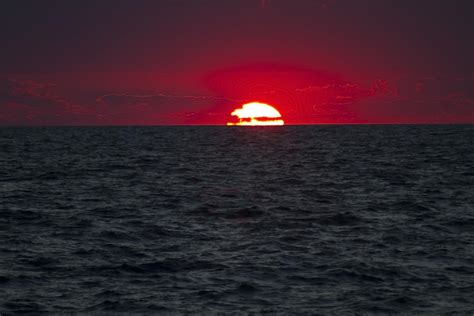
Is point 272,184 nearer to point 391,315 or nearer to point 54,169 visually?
point 54,169

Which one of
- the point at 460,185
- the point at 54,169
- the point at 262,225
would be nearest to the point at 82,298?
the point at 262,225

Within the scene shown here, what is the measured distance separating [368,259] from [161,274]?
6.90 meters

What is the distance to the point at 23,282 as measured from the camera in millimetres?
A: 18500

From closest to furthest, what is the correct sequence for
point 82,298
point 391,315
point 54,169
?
point 391,315 → point 82,298 → point 54,169

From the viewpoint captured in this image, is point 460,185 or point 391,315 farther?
point 460,185

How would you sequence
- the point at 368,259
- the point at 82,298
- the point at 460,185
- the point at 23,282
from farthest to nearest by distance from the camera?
the point at 460,185
the point at 368,259
the point at 23,282
the point at 82,298

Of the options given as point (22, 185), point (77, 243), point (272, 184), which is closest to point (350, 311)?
point (77, 243)

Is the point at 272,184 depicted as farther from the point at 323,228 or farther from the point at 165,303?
the point at 165,303

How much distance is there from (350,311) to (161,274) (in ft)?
20.0

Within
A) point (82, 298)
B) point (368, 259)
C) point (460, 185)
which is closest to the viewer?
point (82, 298)

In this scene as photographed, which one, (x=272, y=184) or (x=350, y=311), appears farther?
(x=272, y=184)

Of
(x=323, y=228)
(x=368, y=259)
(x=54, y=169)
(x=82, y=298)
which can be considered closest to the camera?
(x=82, y=298)

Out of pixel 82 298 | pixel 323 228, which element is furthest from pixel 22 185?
pixel 82 298

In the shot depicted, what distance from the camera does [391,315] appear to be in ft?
52.3
